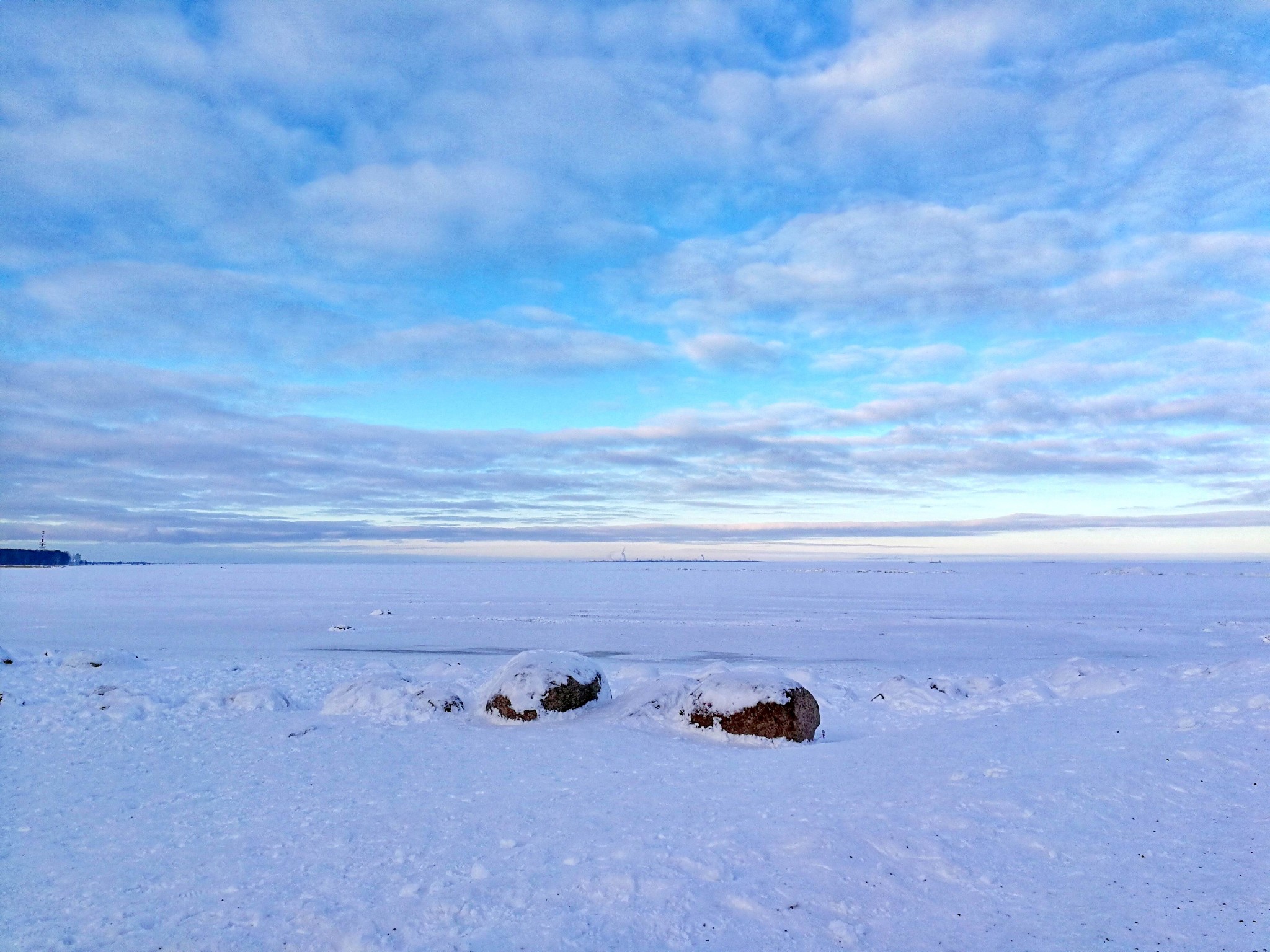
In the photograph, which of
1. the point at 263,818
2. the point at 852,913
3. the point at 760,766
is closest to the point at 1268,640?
the point at 760,766

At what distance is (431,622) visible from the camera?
117ft

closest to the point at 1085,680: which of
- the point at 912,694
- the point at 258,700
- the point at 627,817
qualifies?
the point at 912,694

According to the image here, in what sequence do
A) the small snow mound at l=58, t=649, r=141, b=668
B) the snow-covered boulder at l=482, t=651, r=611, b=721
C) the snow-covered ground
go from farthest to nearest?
the small snow mound at l=58, t=649, r=141, b=668 < the snow-covered boulder at l=482, t=651, r=611, b=721 < the snow-covered ground

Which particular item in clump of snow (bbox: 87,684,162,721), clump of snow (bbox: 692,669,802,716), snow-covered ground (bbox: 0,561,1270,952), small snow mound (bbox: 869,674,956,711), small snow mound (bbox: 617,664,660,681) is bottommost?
small snow mound (bbox: 869,674,956,711)

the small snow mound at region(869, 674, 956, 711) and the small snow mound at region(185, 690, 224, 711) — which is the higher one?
the small snow mound at region(185, 690, 224, 711)

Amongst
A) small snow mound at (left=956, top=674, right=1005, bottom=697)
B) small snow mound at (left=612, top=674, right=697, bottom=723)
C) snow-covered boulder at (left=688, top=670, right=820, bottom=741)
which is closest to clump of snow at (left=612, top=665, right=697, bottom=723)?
small snow mound at (left=612, top=674, right=697, bottom=723)

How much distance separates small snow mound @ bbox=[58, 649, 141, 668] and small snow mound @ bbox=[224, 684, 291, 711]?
5888 mm

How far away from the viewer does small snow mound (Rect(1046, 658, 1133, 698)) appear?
48.8 feet

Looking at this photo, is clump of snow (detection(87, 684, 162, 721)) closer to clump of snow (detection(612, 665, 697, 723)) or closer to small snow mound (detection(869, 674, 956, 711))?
clump of snow (detection(612, 665, 697, 723))

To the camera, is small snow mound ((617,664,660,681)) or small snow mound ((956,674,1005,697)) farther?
small snow mound ((617,664,660,681))

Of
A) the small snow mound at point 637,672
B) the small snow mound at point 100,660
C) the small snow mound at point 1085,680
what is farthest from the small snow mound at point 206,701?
the small snow mound at point 1085,680

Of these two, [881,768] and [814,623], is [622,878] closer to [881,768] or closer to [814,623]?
[881,768]

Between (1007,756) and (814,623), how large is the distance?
Answer: 28.3m

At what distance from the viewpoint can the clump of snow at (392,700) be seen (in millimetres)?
12875
